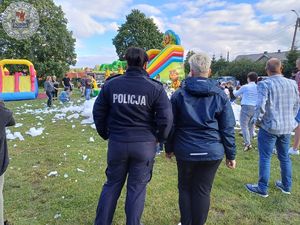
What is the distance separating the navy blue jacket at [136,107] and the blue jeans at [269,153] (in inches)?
74.6

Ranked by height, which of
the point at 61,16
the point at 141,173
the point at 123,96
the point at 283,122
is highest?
the point at 61,16

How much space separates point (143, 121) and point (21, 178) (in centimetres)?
302

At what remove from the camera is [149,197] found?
4.19 metres

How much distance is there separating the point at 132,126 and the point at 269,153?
2.27 m

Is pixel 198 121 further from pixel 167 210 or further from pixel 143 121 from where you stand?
pixel 167 210

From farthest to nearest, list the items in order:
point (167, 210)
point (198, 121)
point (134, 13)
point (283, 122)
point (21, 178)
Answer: point (134, 13)
point (21, 178)
point (283, 122)
point (167, 210)
point (198, 121)

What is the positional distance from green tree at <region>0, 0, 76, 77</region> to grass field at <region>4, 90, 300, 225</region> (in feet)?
110

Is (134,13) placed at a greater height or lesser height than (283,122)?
greater

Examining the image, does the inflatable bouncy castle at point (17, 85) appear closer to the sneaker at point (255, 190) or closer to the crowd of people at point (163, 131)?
the sneaker at point (255, 190)

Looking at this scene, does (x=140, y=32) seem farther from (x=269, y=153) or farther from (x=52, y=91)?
(x=269, y=153)

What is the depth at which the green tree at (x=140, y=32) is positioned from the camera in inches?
1911

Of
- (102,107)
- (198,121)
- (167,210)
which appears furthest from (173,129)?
(167,210)

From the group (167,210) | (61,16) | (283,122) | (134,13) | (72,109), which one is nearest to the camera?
(167,210)

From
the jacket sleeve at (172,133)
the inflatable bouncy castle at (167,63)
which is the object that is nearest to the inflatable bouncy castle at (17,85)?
the inflatable bouncy castle at (167,63)
